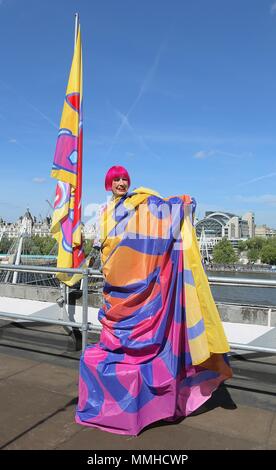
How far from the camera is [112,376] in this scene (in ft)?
9.46

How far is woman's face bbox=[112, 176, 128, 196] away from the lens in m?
3.22

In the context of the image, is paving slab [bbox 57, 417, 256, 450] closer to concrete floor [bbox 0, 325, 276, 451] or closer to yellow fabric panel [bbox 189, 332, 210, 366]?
concrete floor [bbox 0, 325, 276, 451]

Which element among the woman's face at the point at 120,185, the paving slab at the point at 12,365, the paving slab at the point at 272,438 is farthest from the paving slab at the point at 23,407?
the woman's face at the point at 120,185

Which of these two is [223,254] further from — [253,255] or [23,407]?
[23,407]

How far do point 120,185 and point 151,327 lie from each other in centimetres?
104

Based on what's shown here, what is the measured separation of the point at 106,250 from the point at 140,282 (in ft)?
1.26

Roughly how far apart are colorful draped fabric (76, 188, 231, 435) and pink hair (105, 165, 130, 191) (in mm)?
252

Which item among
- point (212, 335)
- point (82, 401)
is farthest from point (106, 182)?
point (82, 401)

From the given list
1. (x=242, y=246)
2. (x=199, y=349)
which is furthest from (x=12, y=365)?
(x=242, y=246)

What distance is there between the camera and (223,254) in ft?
459

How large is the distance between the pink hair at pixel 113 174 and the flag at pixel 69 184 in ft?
7.59

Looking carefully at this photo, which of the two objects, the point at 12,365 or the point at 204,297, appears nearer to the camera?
the point at 204,297

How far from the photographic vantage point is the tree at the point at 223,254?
13938cm

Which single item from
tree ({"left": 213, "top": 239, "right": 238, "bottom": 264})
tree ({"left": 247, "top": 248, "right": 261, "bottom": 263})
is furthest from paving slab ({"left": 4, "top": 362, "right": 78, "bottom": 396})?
tree ({"left": 247, "top": 248, "right": 261, "bottom": 263})
